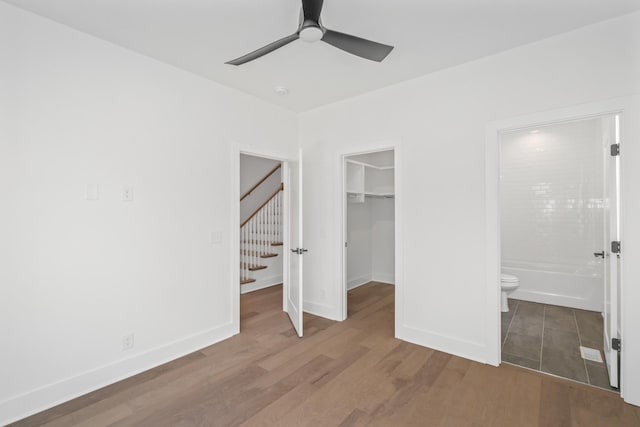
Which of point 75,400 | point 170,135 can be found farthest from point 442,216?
point 75,400

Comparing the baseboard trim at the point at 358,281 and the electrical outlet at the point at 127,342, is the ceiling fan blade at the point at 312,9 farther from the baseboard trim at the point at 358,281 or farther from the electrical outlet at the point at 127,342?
the baseboard trim at the point at 358,281

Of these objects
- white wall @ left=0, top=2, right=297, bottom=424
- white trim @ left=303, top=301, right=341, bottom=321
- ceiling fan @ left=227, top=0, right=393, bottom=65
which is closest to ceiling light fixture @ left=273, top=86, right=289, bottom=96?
white wall @ left=0, top=2, right=297, bottom=424

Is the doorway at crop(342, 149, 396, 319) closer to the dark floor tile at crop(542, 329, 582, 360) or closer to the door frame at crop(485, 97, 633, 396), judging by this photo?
the dark floor tile at crop(542, 329, 582, 360)

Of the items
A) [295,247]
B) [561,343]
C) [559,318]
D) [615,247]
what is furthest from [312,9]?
[559,318]

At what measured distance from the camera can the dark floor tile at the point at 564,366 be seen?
2461 mm

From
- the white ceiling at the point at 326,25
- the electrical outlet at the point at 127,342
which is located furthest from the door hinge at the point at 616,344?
the electrical outlet at the point at 127,342

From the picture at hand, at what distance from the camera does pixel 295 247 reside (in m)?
3.68

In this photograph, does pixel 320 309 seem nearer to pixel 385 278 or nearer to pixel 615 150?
pixel 385 278

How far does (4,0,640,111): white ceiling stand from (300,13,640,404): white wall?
19 cm

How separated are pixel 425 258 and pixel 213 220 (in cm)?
224

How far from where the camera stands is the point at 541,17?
82.8 inches

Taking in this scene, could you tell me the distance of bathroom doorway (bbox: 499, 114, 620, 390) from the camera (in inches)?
136

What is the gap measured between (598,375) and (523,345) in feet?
2.03

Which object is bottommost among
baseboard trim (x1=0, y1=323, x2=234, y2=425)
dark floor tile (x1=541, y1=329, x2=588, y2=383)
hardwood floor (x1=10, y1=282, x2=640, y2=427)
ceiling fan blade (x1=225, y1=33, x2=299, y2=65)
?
hardwood floor (x1=10, y1=282, x2=640, y2=427)
